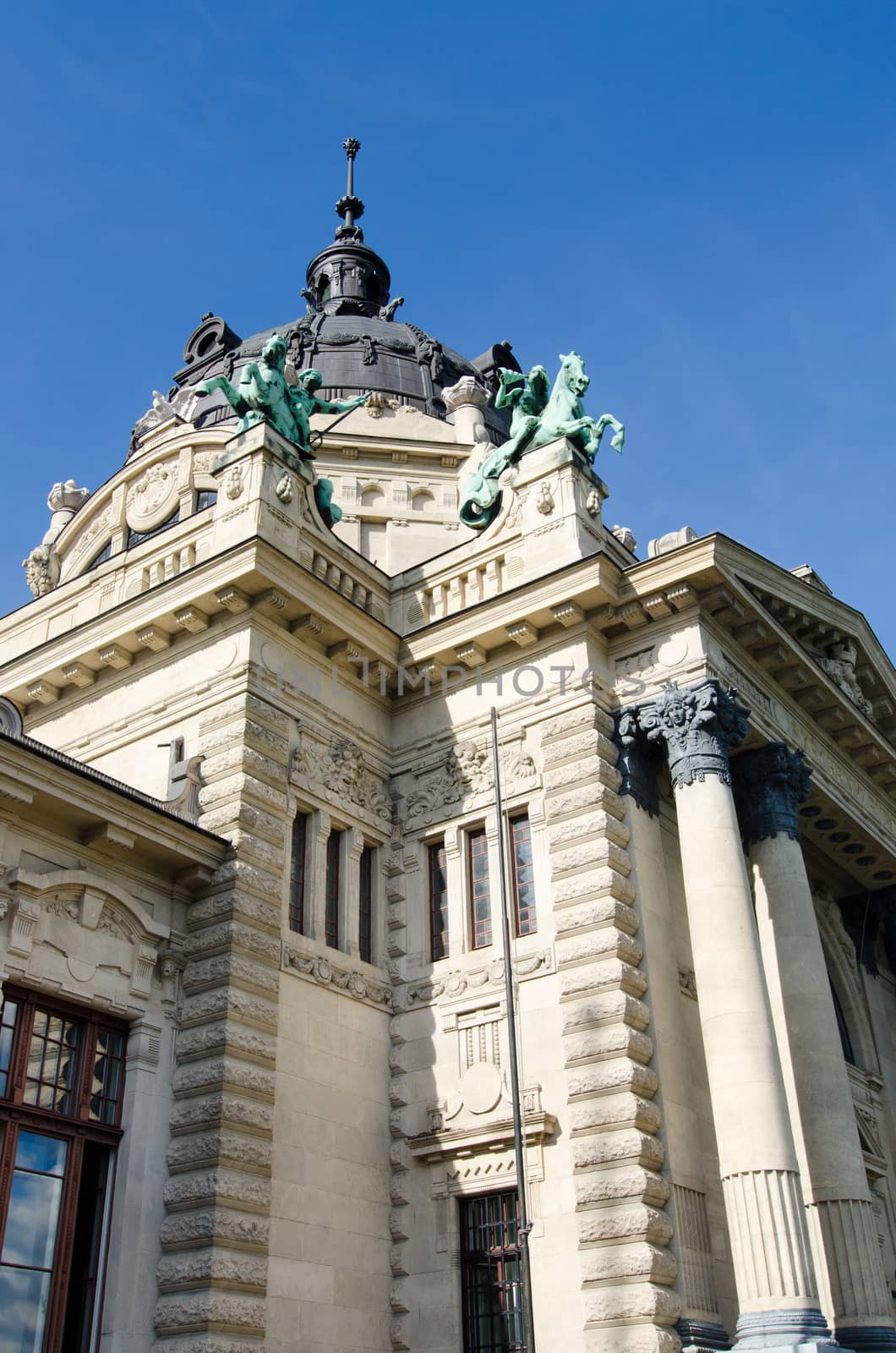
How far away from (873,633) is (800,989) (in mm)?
9454

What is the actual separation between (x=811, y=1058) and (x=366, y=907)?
751 cm

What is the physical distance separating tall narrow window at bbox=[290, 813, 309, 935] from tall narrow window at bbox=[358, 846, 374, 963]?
4.19ft

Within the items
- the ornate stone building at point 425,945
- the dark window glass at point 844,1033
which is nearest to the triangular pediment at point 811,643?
the ornate stone building at point 425,945

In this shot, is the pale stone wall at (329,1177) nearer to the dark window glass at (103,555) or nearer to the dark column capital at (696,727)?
the dark column capital at (696,727)

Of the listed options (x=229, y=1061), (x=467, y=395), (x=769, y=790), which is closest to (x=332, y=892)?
(x=229, y=1061)

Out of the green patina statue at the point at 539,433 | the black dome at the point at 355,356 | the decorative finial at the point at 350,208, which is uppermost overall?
the decorative finial at the point at 350,208

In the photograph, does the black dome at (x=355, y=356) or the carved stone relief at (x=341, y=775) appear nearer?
the carved stone relief at (x=341, y=775)

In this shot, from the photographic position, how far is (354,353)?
39.5m

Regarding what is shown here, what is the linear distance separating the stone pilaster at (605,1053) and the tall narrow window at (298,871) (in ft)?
12.9

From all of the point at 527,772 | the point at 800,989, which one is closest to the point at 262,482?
the point at 527,772

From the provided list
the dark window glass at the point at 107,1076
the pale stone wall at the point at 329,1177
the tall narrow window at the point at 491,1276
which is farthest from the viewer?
the tall narrow window at the point at 491,1276

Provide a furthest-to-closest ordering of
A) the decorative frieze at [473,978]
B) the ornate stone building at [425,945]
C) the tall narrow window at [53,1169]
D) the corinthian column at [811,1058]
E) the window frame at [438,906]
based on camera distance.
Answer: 1. the window frame at [438,906]
2. the decorative frieze at [473,978]
3. the corinthian column at [811,1058]
4. the ornate stone building at [425,945]
5. the tall narrow window at [53,1169]

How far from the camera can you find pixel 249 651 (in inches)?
818

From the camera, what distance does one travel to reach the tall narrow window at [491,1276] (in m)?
18.0
